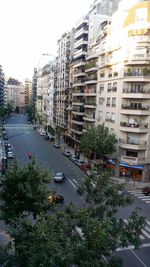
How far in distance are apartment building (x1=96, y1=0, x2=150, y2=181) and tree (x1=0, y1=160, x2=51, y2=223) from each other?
31.3 meters

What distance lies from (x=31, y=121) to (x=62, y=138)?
67.1 metres

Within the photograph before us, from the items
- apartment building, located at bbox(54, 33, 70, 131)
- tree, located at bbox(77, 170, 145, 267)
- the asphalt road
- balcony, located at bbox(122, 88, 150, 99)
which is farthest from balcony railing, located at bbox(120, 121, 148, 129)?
apartment building, located at bbox(54, 33, 70, 131)

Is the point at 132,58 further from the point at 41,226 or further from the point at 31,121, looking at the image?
the point at 31,121

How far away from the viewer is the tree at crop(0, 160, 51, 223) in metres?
19.3

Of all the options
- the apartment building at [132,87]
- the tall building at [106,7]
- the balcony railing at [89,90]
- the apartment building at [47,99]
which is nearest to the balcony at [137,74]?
the apartment building at [132,87]

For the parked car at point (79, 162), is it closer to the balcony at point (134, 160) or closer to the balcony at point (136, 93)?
the balcony at point (134, 160)

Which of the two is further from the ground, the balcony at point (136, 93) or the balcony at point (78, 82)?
the balcony at point (78, 82)

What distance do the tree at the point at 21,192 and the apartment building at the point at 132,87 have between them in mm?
31300

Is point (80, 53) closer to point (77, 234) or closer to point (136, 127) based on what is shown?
point (136, 127)

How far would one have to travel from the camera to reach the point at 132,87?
49750mm

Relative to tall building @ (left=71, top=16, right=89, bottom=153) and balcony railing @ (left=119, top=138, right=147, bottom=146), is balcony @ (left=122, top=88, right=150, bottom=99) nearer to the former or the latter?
balcony railing @ (left=119, top=138, right=147, bottom=146)

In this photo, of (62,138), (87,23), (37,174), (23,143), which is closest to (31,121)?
(62,138)

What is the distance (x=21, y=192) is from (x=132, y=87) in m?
34.7

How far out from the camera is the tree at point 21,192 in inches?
761
